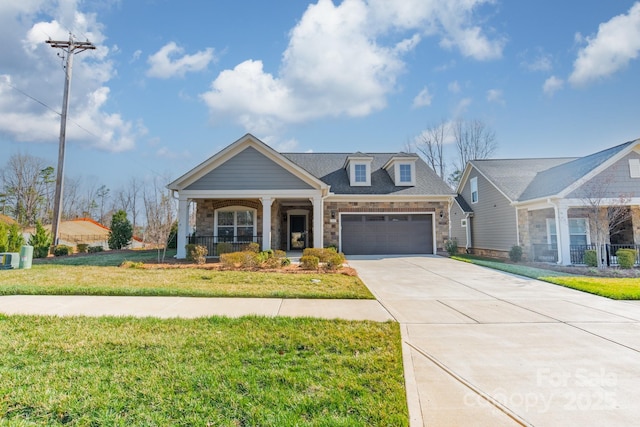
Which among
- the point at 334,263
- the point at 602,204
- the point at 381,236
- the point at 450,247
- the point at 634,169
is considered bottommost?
the point at 334,263

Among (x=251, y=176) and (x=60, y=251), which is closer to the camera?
(x=251, y=176)

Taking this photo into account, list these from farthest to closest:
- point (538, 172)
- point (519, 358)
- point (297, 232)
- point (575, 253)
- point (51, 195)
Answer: point (51, 195) → point (538, 172) → point (297, 232) → point (575, 253) → point (519, 358)

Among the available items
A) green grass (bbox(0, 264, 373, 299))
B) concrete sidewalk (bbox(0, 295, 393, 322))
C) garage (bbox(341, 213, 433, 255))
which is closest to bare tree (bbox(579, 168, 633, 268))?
garage (bbox(341, 213, 433, 255))

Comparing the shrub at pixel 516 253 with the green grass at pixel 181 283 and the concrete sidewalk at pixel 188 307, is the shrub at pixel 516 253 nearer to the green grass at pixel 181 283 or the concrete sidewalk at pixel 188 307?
the green grass at pixel 181 283

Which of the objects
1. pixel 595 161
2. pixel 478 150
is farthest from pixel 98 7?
pixel 478 150

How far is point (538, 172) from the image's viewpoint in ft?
60.2

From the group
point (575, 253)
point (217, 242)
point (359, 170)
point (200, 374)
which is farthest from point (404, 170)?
point (200, 374)

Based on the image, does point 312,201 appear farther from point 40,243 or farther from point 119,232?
point 119,232

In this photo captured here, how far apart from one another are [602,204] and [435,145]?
21214mm

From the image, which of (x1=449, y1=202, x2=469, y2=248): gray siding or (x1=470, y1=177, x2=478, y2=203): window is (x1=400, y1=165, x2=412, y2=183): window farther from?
(x1=449, y1=202, x2=469, y2=248): gray siding

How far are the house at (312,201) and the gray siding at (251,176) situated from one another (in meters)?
0.04

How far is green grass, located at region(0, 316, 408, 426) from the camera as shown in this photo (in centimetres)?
244

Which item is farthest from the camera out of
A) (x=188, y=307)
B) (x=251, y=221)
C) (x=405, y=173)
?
(x=405, y=173)

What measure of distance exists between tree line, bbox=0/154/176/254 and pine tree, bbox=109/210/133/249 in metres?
0.28
